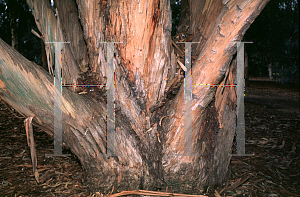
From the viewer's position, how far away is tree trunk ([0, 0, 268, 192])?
2115 mm

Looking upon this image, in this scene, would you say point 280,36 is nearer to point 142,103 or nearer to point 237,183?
point 237,183

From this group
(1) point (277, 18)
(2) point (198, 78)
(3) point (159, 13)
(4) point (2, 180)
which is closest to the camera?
(2) point (198, 78)

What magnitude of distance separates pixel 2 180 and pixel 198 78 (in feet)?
7.49

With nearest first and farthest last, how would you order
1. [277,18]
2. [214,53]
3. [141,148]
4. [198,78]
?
[214,53], [198,78], [141,148], [277,18]

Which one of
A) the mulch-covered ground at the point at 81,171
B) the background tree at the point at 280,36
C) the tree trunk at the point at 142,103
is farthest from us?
the background tree at the point at 280,36

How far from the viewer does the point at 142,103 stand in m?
2.31

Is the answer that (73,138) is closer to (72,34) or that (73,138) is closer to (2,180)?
(2,180)

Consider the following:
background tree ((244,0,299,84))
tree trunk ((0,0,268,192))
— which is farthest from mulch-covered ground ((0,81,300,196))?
background tree ((244,0,299,84))

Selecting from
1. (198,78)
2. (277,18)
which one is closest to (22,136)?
(198,78)

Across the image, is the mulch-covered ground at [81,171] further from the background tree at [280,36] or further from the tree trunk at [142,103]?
the background tree at [280,36]

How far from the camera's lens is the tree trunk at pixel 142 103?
6.94 ft

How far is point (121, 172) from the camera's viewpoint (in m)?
2.23

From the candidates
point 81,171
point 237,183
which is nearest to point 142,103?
point 81,171

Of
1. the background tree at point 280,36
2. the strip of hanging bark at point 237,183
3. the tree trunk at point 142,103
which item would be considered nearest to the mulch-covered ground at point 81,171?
the strip of hanging bark at point 237,183
